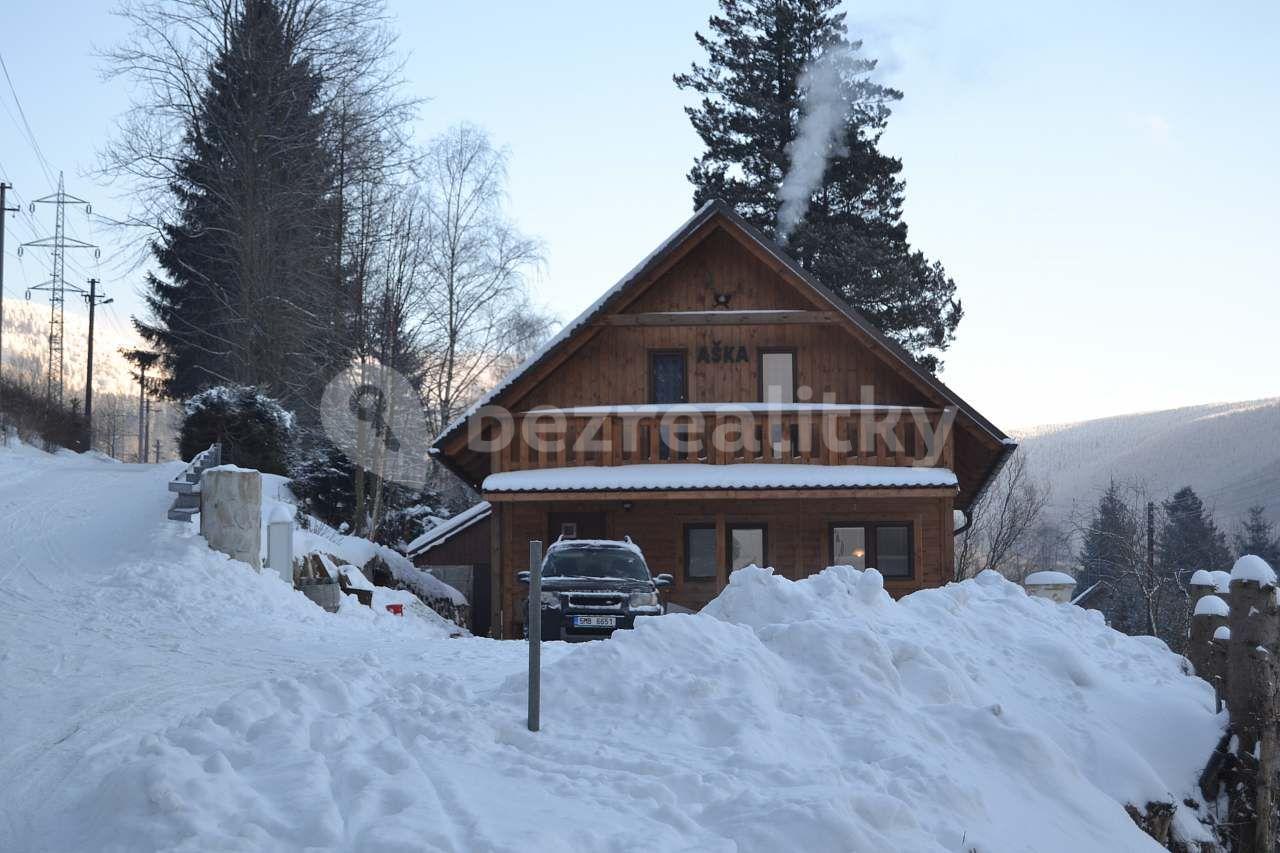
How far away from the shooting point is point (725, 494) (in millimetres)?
18922

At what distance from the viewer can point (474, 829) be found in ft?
17.3

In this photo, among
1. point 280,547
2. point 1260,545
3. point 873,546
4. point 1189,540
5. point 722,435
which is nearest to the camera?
point 280,547

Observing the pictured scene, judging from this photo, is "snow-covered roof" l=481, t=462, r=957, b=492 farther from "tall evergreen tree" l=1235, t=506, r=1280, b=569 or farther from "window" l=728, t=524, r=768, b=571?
"tall evergreen tree" l=1235, t=506, r=1280, b=569

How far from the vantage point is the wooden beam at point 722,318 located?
20.5m

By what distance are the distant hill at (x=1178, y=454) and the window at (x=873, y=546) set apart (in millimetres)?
86634

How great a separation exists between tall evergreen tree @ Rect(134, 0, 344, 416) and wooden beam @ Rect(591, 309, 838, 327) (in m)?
10.6

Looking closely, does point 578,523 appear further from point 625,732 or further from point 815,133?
point 815,133

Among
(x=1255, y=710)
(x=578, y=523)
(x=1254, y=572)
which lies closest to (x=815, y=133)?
(x=578, y=523)

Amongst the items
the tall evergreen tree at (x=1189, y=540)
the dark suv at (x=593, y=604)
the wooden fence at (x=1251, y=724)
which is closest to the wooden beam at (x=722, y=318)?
the dark suv at (x=593, y=604)

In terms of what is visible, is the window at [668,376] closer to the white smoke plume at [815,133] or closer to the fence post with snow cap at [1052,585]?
the fence post with snow cap at [1052,585]

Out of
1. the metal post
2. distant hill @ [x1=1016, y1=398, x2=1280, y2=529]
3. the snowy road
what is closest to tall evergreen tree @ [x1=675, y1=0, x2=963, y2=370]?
the snowy road

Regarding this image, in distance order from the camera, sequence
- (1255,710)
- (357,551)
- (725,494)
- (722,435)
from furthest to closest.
Answer: (357,551) → (722,435) → (725,494) → (1255,710)

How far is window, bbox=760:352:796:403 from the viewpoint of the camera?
2094 cm

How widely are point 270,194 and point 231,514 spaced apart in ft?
52.2
